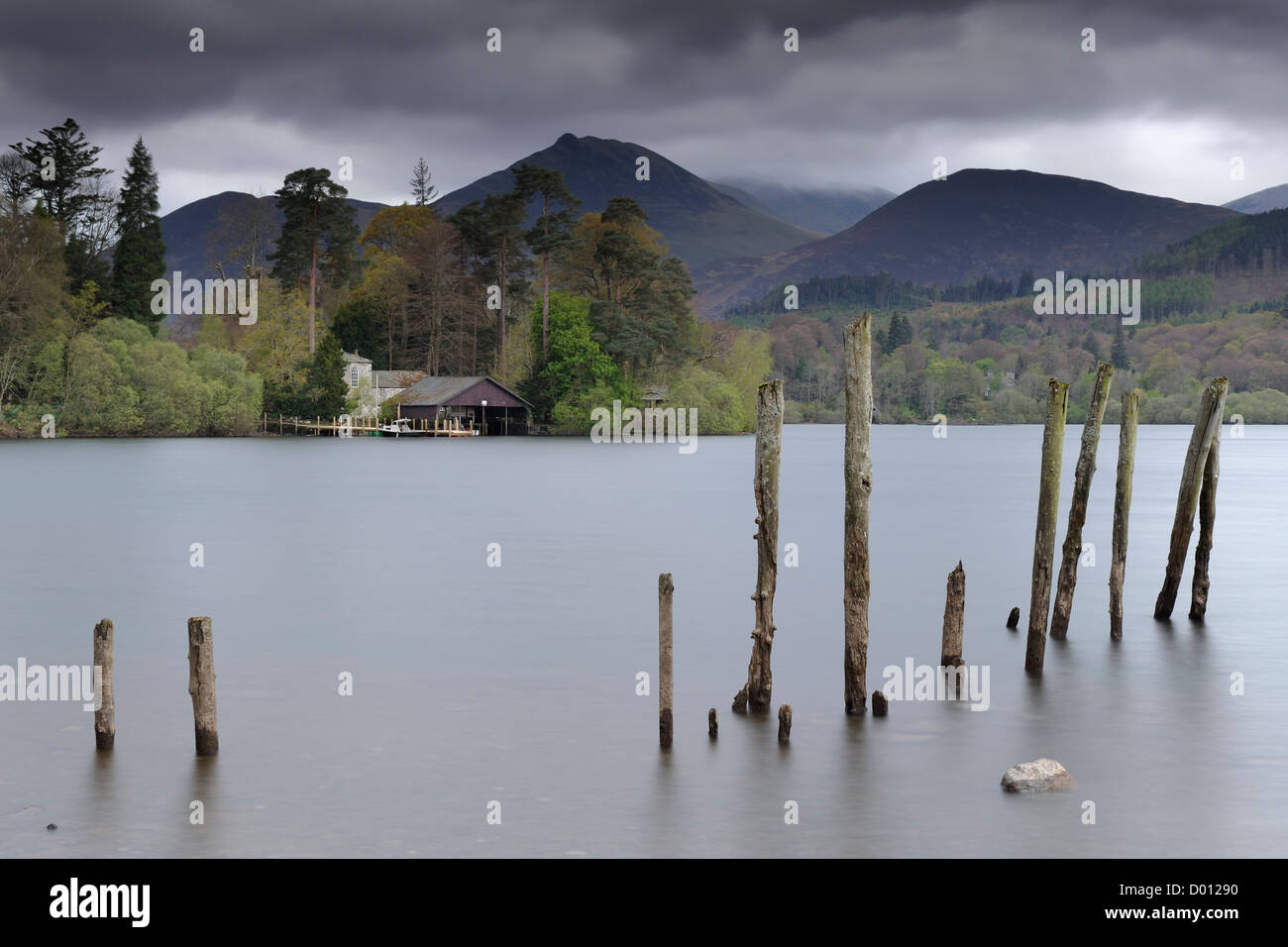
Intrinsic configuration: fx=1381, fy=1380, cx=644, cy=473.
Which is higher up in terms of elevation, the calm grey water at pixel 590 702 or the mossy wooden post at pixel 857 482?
the mossy wooden post at pixel 857 482

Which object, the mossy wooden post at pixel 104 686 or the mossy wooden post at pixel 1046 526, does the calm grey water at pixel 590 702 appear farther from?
the mossy wooden post at pixel 1046 526

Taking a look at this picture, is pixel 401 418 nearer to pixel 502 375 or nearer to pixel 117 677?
pixel 502 375

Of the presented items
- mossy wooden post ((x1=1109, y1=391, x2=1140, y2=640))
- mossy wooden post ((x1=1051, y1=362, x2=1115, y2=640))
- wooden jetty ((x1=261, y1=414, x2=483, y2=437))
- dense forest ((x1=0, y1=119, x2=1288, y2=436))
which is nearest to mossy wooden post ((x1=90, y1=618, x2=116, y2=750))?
mossy wooden post ((x1=1051, y1=362, x2=1115, y2=640))

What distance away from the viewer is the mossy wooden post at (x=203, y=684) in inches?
518

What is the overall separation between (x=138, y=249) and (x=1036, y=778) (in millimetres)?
105453

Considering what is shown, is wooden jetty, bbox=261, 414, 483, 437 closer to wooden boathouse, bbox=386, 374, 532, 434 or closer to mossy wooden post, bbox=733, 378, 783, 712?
wooden boathouse, bbox=386, 374, 532, 434

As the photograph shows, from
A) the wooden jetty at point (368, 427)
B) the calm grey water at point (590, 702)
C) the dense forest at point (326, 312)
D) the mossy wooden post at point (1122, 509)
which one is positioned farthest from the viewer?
the wooden jetty at point (368, 427)

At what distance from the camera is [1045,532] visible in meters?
18.9

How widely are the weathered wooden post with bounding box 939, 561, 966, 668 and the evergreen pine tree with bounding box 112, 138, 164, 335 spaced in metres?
100

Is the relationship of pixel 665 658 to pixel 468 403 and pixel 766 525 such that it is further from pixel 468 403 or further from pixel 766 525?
pixel 468 403

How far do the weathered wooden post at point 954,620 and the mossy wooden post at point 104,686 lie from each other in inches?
372

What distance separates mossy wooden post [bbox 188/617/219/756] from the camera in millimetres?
13148

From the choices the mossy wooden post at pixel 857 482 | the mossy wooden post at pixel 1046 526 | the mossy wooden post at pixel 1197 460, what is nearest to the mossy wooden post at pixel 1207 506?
the mossy wooden post at pixel 1197 460
